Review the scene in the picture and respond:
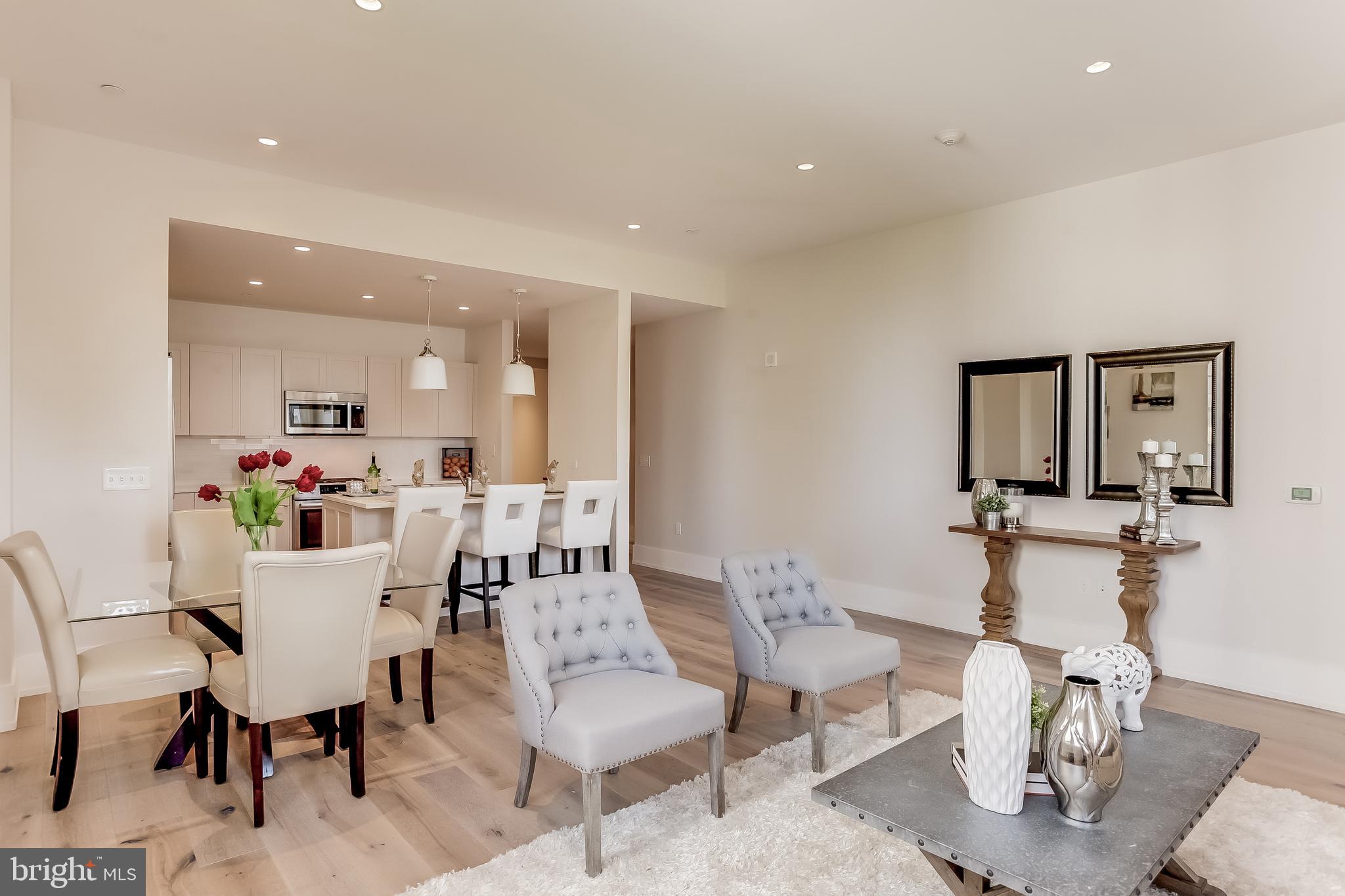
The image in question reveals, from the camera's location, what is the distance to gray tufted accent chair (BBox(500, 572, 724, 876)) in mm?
2232

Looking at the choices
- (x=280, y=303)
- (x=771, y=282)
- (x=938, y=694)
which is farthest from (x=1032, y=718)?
(x=280, y=303)

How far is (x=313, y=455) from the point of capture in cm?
753

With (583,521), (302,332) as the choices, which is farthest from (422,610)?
(302,332)

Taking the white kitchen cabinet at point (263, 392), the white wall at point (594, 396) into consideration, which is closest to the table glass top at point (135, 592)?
the white wall at point (594, 396)

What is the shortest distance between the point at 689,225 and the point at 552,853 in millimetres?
4320

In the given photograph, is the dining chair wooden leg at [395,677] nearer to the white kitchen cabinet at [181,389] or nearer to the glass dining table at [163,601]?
the glass dining table at [163,601]

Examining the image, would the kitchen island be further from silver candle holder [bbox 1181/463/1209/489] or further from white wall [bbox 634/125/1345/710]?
silver candle holder [bbox 1181/463/1209/489]

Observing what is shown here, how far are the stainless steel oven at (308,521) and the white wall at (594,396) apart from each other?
7.56 ft

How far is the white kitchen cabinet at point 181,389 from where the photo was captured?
6.45 m

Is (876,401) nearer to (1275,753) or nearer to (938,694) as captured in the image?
(938,694)

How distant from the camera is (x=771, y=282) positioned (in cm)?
643

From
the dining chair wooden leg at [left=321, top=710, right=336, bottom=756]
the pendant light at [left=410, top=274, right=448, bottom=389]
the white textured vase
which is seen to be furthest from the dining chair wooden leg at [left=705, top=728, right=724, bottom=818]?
the pendant light at [left=410, top=274, right=448, bottom=389]

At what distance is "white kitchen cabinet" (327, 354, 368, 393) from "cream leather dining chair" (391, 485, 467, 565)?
3.01 m

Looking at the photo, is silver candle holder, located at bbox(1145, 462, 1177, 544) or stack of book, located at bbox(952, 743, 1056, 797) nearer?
stack of book, located at bbox(952, 743, 1056, 797)
